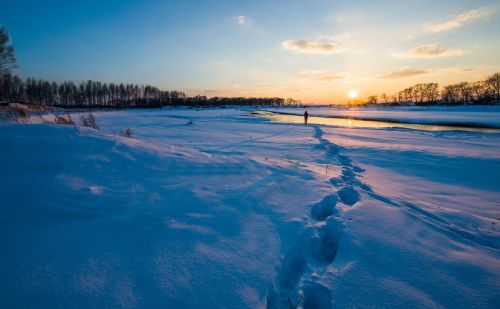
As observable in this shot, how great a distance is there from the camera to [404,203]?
4.57 metres

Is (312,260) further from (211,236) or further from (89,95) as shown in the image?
(89,95)

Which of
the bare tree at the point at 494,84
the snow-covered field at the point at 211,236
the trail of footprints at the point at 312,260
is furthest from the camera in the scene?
the bare tree at the point at 494,84

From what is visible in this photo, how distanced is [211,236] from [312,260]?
1.20 meters

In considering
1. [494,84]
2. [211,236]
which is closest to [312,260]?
[211,236]

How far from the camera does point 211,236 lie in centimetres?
300

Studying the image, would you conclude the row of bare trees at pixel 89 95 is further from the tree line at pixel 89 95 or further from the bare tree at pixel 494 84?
the bare tree at pixel 494 84

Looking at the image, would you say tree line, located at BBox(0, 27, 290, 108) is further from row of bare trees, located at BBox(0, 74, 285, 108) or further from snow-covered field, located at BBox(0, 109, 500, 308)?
snow-covered field, located at BBox(0, 109, 500, 308)

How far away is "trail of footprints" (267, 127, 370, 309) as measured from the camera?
2336 mm

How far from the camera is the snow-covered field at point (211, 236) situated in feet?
7.28

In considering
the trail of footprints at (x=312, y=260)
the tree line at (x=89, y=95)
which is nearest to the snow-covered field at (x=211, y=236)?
the trail of footprints at (x=312, y=260)

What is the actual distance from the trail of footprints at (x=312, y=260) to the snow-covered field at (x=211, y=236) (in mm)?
16

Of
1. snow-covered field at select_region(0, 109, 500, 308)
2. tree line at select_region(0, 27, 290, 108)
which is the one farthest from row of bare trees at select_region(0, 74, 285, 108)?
snow-covered field at select_region(0, 109, 500, 308)

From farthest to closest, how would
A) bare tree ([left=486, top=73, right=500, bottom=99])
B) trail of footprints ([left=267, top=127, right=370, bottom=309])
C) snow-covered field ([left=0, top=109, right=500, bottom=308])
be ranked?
1. bare tree ([left=486, top=73, right=500, bottom=99])
2. trail of footprints ([left=267, top=127, right=370, bottom=309])
3. snow-covered field ([left=0, top=109, right=500, bottom=308])

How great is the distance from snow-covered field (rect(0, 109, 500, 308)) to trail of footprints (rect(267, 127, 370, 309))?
0.05 ft
